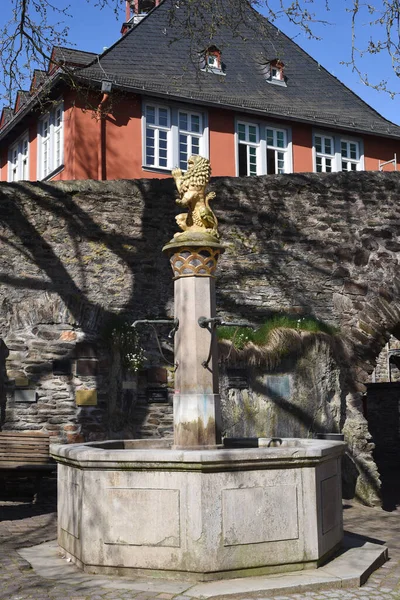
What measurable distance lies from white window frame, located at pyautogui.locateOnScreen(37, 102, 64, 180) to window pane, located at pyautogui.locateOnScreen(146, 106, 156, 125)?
1.97 meters

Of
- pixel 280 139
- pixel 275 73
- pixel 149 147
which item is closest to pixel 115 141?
pixel 149 147

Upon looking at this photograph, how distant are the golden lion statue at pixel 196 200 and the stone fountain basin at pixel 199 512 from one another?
213 centimetres

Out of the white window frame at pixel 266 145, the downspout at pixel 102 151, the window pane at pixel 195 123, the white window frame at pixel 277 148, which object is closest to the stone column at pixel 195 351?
the downspout at pixel 102 151

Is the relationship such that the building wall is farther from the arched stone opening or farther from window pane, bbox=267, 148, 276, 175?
the arched stone opening

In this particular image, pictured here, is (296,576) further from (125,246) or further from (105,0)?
(105,0)

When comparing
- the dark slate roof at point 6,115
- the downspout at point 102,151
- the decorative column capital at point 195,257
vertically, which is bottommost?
the decorative column capital at point 195,257

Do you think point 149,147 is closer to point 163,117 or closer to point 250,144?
point 163,117

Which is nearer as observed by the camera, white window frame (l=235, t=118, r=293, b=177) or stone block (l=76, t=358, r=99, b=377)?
stone block (l=76, t=358, r=99, b=377)

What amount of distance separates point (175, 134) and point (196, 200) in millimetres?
11986

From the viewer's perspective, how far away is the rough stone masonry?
390 inches

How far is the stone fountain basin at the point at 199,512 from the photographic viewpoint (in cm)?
517

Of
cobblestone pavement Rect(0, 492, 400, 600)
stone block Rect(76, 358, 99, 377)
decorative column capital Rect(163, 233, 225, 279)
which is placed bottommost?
cobblestone pavement Rect(0, 492, 400, 600)

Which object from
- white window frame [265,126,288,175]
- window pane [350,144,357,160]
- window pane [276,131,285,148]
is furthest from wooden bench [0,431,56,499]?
window pane [350,144,357,160]

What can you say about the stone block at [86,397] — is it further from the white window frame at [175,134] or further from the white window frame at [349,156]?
the white window frame at [349,156]
